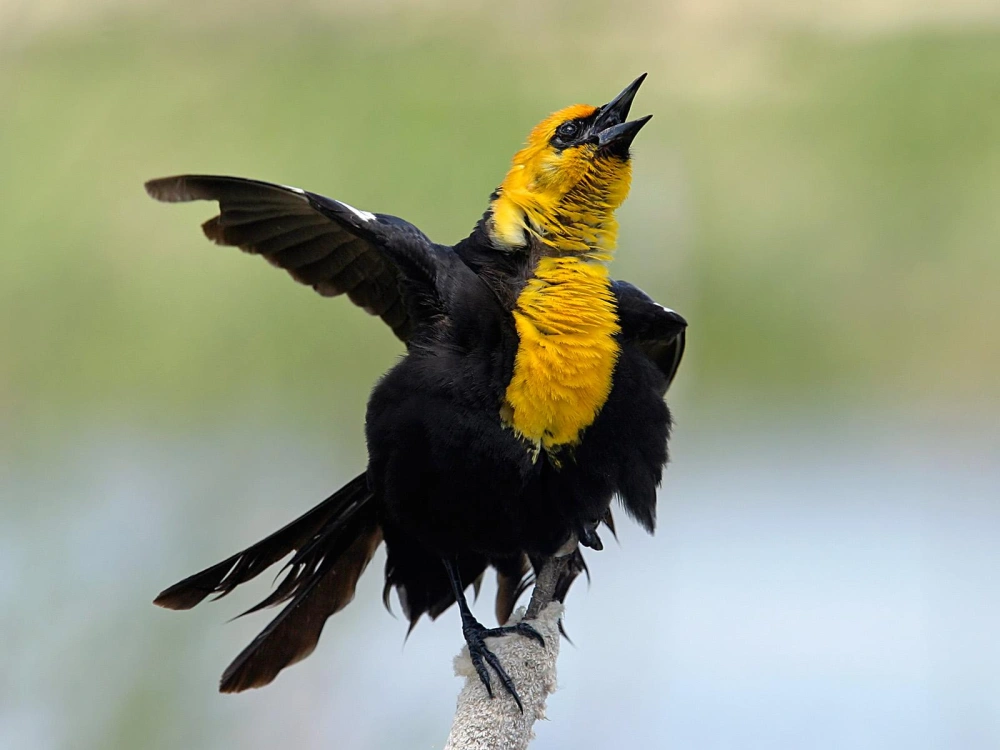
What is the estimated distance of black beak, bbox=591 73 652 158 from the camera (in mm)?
2234

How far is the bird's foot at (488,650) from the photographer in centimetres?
198

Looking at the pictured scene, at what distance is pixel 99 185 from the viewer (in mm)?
4711

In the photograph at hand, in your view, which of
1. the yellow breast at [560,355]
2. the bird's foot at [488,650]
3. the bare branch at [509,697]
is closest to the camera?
the bare branch at [509,697]

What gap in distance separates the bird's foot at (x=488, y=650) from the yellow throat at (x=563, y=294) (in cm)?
31

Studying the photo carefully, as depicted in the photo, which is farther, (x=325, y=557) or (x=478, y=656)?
(x=325, y=557)

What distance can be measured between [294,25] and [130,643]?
9.56ft

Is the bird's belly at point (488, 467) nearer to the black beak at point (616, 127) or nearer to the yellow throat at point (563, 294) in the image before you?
the yellow throat at point (563, 294)

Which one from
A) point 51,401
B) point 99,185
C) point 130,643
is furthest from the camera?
point 99,185

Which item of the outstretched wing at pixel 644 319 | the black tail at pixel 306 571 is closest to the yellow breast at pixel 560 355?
the outstretched wing at pixel 644 319

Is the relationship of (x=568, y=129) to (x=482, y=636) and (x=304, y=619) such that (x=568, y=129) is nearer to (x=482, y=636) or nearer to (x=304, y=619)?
(x=482, y=636)

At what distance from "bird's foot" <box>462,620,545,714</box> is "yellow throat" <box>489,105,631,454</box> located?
31 cm

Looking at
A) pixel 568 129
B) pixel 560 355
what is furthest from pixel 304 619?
pixel 568 129

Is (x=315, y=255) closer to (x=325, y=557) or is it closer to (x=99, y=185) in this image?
(x=325, y=557)

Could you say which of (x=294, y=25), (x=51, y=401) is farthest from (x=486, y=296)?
(x=294, y=25)
